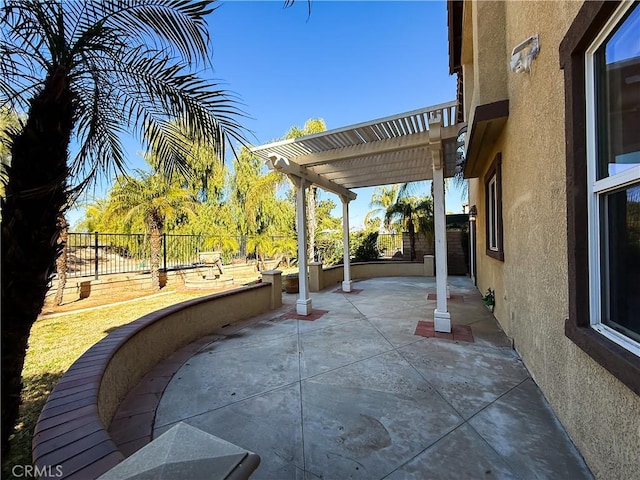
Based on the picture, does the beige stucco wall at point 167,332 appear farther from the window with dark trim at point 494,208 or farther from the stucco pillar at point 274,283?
the window with dark trim at point 494,208

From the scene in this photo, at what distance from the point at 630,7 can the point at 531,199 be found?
2.10m

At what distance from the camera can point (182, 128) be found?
3387 millimetres

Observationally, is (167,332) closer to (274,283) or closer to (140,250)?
(274,283)

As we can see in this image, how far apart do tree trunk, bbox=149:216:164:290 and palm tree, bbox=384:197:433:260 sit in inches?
410

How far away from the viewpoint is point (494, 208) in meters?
6.41

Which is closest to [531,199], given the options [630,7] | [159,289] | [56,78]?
[630,7]

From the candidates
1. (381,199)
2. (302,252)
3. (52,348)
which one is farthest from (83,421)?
(381,199)

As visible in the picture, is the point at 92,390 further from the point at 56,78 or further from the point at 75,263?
the point at 75,263

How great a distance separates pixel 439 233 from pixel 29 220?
A: 568 centimetres

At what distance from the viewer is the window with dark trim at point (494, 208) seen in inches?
208

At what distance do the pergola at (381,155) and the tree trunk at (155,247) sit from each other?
24.0 feet

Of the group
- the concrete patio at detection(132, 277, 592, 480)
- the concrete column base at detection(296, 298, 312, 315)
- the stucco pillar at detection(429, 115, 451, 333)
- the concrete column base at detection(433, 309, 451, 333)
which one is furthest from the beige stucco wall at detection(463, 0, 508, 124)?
the concrete column base at detection(296, 298, 312, 315)

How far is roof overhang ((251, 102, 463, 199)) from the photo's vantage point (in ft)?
17.1

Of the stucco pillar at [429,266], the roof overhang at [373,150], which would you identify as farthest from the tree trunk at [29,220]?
the stucco pillar at [429,266]
